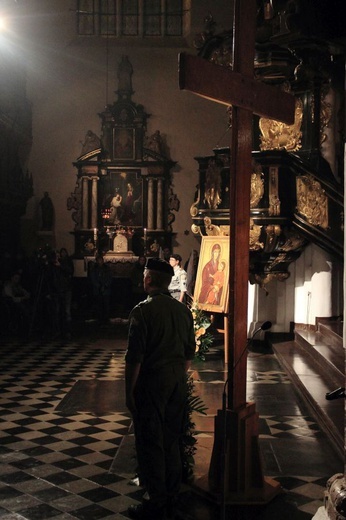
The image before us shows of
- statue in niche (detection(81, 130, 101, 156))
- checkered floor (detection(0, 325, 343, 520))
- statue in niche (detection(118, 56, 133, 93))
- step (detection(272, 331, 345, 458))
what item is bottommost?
checkered floor (detection(0, 325, 343, 520))

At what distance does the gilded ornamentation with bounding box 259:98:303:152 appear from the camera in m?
12.2

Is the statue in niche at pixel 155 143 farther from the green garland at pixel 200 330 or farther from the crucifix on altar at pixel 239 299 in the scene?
the crucifix on altar at pixel 239 299

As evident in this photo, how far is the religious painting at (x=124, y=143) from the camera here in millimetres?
20094

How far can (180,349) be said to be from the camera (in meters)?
4.70

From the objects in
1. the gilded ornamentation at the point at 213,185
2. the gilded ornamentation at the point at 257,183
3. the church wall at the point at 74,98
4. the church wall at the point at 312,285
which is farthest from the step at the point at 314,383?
the church wall at the point at 74,98

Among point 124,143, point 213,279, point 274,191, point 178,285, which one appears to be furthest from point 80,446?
point 124,143

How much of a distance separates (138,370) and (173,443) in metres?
0.57

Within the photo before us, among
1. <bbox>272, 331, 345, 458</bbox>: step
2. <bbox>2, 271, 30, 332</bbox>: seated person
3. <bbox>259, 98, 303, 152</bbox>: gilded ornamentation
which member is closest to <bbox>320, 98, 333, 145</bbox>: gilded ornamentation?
<bbox>259, 98, 303, 152</bbox>: gilded ornamentation

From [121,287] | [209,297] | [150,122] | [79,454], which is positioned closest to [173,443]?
[79,454]

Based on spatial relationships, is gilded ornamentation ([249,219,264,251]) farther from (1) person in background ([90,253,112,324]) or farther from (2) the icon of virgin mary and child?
A: (1) person in background ([90,253,112,324])

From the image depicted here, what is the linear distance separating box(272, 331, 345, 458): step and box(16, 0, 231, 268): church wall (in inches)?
373

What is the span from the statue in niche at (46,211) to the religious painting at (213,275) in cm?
964

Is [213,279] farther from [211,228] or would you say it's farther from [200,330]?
[211,228]

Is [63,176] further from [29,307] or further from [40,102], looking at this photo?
[29,307]
